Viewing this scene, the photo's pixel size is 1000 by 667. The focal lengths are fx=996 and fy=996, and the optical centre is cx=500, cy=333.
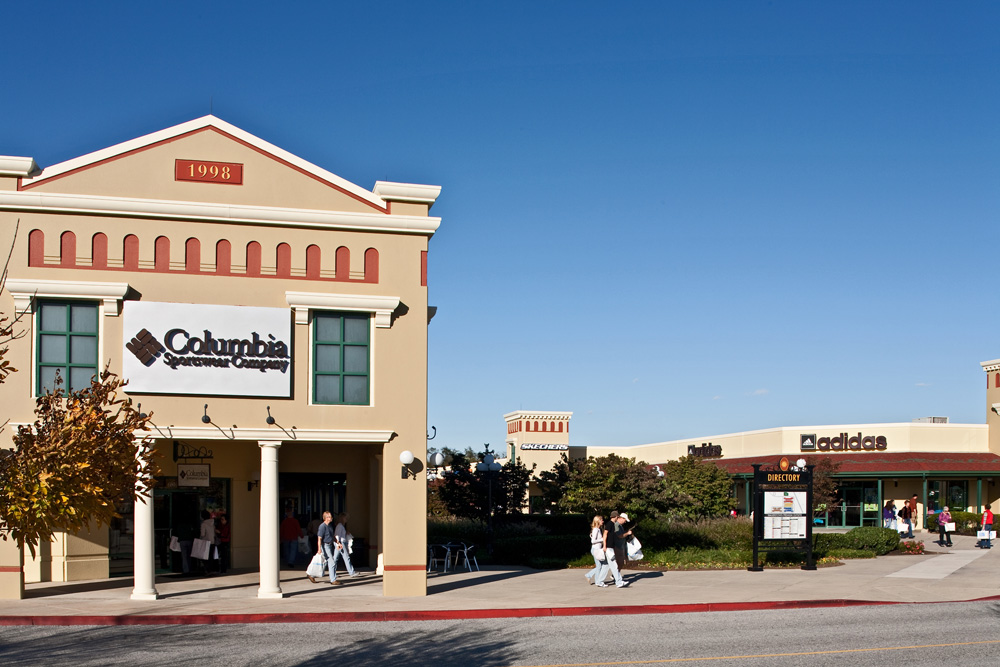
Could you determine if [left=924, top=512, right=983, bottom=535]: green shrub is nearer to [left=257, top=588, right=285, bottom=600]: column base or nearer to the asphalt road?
the asphalt road

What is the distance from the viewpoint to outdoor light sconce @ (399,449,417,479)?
18.8 meters

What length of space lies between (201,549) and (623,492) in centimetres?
1358

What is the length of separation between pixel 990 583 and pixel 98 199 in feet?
65.2

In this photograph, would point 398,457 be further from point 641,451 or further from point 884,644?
point 641,451

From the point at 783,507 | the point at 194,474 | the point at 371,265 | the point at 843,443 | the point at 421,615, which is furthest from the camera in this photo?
the point at 843,443

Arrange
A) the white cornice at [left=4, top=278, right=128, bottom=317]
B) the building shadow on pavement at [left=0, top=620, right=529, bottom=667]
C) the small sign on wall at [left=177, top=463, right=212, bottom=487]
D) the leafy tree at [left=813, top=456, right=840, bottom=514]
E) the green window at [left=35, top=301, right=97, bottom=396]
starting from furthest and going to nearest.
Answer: the leafy tree at [left=813, top=456, right=840, bottom=514] → the small sign on wall at [left=177, top=463, right=212, bottom=487] → the green window at [left=35, top=301, right=97, bottom=396] → the white cornice at [left=4, top=278, right=128, bottom=317] → the building shadow on pavement at [left=0, top=620, right=529, bottom=667]

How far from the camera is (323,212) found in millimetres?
19125

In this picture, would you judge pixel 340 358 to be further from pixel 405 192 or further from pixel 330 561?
pixel 330 561

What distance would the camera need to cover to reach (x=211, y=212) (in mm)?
18688

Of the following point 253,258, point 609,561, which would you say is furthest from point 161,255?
point 609,561

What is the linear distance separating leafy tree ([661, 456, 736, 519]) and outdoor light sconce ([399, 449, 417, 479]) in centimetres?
1870

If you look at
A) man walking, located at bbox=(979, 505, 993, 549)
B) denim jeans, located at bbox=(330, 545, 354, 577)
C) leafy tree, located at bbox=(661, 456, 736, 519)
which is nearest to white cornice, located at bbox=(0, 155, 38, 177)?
denim jeans, located at bbox=(330, 545, 354, 577)

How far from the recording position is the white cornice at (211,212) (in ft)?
58.6

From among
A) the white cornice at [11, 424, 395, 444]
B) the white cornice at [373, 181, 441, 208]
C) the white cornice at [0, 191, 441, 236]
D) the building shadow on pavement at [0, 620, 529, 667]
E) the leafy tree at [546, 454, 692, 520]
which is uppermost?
the white cornice at [373, 181, 441, 208]
